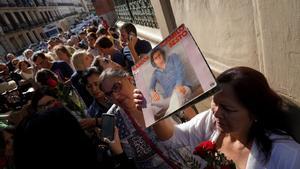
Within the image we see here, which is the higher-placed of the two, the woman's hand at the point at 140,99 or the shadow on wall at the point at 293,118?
the woman's hand at the point at 140,99

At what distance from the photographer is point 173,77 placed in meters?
1.55

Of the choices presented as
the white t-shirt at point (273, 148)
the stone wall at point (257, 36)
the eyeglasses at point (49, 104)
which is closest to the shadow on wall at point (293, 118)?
the stone wall at point (257, 36)

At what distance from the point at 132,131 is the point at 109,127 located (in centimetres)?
21

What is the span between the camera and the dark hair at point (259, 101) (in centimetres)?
174

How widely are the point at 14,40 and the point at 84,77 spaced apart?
57.6 meters

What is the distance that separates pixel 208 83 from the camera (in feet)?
4.38

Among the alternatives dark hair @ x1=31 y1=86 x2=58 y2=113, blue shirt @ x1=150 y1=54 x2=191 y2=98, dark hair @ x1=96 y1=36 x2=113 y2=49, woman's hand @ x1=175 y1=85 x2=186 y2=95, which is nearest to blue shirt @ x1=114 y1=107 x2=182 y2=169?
blue shirt @ x1=150 y1=54 x2=191 y2=98

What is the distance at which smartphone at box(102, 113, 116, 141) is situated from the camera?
217cm

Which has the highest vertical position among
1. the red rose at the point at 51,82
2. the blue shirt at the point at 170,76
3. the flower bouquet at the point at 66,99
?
the blue shirt at the point at 170,76

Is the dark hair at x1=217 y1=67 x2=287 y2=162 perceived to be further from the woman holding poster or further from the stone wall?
the woman holding poster

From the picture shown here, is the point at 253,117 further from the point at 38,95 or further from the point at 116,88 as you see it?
the point at 38,95

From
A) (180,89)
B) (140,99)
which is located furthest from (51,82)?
(180,89)

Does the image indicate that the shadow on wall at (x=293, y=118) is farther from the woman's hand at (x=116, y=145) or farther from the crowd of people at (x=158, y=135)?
the woman's hand at (x=116, y=145)

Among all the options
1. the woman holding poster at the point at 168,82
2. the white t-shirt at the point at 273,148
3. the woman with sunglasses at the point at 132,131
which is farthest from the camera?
the woman with sunglasses at the point at 132,131
